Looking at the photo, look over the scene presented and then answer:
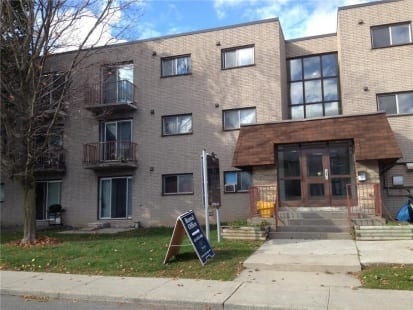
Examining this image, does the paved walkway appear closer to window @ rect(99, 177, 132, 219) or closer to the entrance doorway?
the entrance doorway

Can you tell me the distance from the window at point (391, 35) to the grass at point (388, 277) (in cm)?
1224

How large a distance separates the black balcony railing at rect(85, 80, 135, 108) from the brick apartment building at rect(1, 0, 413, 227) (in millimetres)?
49

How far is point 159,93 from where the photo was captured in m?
21.2

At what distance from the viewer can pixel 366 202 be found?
15.0m

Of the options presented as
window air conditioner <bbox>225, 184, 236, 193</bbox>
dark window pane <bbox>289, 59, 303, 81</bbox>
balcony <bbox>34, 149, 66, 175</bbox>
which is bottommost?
window air conditioner <bbox>225, 184, 236, 193</bbox>

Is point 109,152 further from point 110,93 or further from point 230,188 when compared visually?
point 230,188

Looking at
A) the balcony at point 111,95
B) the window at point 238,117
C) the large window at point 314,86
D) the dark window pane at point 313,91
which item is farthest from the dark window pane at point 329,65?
the balcony at point 111,95

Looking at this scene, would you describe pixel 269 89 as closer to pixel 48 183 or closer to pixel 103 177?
pixel 103 177

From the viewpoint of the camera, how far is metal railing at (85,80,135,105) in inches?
839

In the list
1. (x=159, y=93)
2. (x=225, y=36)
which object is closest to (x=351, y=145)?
(x=225, y=36)

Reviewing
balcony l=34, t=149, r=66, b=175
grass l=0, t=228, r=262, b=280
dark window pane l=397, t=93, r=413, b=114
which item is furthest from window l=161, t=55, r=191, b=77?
grass l=0, t=228, r=262, b=280

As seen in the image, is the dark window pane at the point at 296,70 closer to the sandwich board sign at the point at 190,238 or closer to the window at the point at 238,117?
the window at the point at 238,117

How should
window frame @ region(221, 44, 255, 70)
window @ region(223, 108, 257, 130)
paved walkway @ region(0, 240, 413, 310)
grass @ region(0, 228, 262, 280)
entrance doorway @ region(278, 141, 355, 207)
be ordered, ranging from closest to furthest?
paved walkway @ region(0, 240, 413, 310)
grass @ region(0, 228, 262, 280)
entrance doorway @ region(278, 141, 355, 207)
window @ region(223, 108, 257, 130)
window frame @ region(221, 44, 255, 70)

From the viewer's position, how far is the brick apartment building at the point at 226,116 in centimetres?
1658
